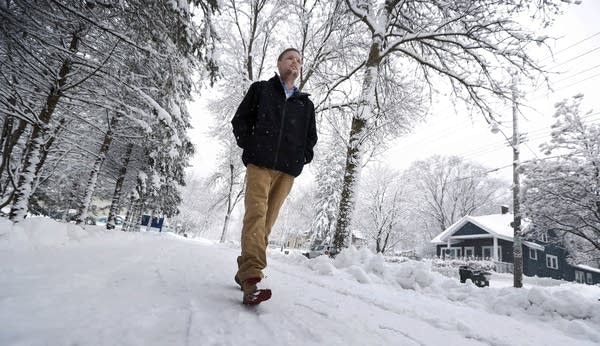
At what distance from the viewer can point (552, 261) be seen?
32.0 meters

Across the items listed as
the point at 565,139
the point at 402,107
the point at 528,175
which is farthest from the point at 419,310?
the point at 565,139

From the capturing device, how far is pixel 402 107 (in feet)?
30.8

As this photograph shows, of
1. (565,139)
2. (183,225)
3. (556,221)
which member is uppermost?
(565,139)

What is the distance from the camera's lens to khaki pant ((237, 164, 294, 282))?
1.98 m

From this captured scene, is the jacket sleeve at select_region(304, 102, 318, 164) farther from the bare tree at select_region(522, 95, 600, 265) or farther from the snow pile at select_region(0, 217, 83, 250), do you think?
the bare tree at select_region(522, 95, 600, 265)

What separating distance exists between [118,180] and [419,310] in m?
13.0

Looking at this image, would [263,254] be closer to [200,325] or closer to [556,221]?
[200,325]

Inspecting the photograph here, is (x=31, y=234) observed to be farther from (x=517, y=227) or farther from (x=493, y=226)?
(x=493, y=226)

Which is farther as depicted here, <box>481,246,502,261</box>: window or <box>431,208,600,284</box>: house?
<box>481,246,502,261</box>: window

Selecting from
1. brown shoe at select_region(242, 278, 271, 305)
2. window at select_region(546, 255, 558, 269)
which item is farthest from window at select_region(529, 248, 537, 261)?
brown shoe at select_region(242, 278, 271, 305)

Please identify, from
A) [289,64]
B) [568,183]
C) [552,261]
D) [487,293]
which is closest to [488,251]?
[552,261]

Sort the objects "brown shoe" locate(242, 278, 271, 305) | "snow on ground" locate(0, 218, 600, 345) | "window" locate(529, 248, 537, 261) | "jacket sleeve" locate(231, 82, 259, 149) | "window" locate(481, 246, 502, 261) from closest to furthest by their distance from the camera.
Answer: "snow on ground" locate(0, 218, 600, 345) < "brown shoe" locate(242, 278, 271, 305) < "jacket sleeve" locate(231, 82, 259, 149) < "window" locate(529, 248, 537, 261) < "window" locate(481, 246, 502, 261)

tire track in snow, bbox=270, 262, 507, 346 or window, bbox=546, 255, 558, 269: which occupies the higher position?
window, bbox=546, 255, 558, 269

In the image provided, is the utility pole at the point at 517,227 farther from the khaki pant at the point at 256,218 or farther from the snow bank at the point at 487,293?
the khaki pant at the point at 256,218
